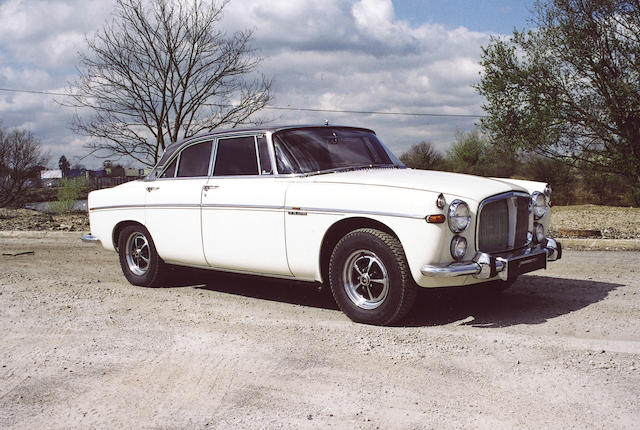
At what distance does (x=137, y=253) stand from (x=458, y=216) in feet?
13.8

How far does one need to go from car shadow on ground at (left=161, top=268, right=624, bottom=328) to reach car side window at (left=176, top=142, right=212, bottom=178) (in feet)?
3.64

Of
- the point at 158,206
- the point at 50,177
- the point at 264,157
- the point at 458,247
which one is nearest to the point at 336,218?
the point at 458,247

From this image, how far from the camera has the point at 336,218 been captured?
5.23 m

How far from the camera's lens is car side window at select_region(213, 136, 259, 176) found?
6098mm

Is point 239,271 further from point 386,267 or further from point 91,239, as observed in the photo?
point 91,239

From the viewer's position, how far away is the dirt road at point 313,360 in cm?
331

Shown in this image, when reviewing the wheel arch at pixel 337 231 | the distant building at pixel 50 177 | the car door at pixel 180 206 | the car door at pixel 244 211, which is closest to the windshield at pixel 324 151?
the car door at pixel 244 211

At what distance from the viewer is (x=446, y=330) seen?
495cm

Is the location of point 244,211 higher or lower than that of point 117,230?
higher

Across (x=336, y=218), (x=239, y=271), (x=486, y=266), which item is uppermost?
(x=336, y=218)

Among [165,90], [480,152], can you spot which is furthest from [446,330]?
[480,152]

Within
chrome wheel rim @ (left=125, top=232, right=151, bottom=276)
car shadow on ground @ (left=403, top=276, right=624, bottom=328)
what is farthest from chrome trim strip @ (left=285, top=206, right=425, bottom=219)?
chrome wheel rim @ (left=125, top=232, right=151, bottom=276)

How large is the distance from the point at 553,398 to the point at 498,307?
7.83 feet

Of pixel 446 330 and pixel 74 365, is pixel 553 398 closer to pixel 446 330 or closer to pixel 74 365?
pixel 446 330
